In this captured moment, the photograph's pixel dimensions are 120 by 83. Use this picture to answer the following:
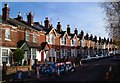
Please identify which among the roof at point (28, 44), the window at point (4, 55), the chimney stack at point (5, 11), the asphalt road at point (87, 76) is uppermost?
the chimney stack at point (5, 11)

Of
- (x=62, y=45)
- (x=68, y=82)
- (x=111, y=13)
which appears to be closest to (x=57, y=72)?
(x=68, y=82)

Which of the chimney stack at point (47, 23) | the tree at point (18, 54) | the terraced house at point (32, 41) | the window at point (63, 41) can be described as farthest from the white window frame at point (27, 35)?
the window at point (63, 41)

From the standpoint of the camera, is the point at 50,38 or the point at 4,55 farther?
the point at 50,38

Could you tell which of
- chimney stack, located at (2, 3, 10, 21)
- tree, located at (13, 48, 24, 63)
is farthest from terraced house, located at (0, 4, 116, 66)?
tree, located at (13, 48, 24, 63)

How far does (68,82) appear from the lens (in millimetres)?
21734

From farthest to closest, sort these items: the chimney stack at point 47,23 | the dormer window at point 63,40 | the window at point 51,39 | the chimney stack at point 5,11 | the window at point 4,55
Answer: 1. the dormer window at point 63,40
2. the chimney stack at point 47,23
3. the window at point 51,39
4. the chimney stack at point 5,11
5. the window at point 4,55

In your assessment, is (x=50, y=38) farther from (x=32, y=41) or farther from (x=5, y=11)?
(x=5, y=11)

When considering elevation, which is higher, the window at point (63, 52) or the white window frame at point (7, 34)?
the white window frame at point (7, 34)

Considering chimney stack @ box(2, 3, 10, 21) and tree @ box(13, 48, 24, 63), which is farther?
chimney stack @ box(2, 3, 10, 21)

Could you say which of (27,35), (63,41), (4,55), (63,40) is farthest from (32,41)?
(63,40)

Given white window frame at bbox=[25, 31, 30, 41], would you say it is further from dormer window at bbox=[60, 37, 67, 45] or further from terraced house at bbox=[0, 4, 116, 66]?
dormer window at bbox=[60, 37, 67, 45]

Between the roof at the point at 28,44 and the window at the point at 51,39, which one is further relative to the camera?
the window at the point at 51,39

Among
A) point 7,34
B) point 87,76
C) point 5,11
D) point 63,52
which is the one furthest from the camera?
point 63,52

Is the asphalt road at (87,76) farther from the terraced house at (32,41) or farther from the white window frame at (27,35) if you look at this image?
the white window frame at (27,35)
